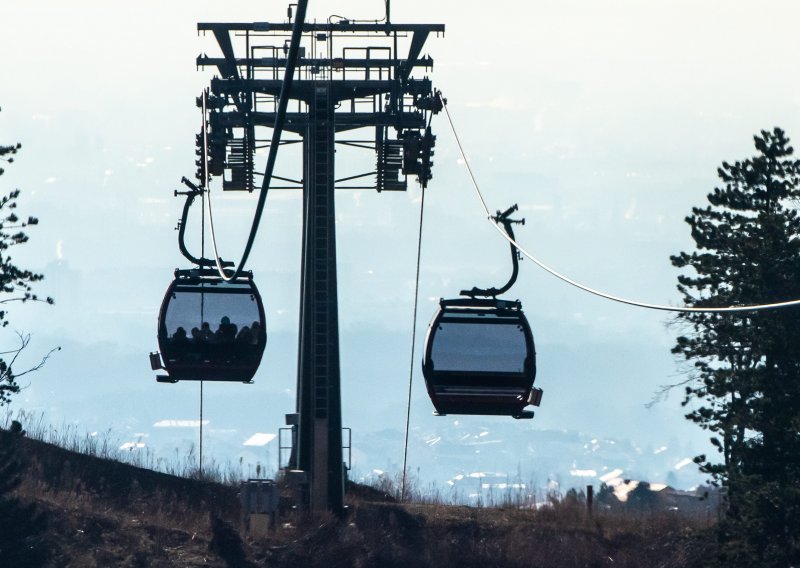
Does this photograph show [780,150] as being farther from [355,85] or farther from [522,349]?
[522,349]

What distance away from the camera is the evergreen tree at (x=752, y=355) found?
123 feet

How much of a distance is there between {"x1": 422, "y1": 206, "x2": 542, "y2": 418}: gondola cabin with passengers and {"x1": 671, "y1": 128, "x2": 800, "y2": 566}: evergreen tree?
12.8 metres

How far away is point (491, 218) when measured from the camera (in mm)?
27312

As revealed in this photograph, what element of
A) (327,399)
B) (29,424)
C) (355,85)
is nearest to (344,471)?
(327,399)

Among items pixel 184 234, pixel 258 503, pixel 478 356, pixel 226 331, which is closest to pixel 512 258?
pixel 478 356

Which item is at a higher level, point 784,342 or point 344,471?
point 784,342

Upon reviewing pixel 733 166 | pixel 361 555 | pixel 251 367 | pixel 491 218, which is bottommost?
pixel 361 555

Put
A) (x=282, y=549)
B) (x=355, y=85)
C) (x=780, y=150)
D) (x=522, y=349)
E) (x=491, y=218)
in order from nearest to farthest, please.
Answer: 1. (x=522, y=349)
2. (x=491, y=218)
3. (x=282, y=549)
4. (x=780, y=150)
5. (x=355, y=85)

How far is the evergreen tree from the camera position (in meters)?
37.4

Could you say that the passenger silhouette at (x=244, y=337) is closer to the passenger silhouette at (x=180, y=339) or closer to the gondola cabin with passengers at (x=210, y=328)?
the gondola cabin with passengers at (x=210, y=328)

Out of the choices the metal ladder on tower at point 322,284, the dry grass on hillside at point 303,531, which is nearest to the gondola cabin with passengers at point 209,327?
the dry grass on hillside at point 303,531

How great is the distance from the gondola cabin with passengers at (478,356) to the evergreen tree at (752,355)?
1279 cm

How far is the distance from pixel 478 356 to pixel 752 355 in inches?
623

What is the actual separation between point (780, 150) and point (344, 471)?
11.5m
